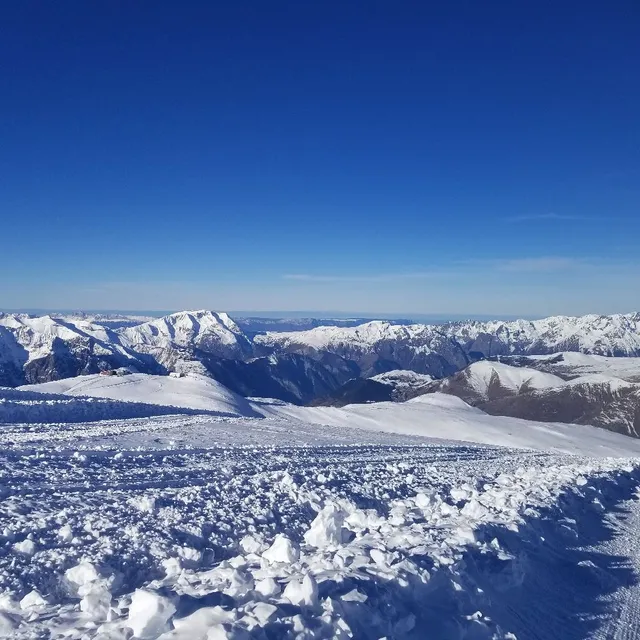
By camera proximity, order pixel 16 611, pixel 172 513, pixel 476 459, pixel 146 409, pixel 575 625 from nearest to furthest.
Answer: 1. pixel 16 611
2. pixel 575 625
3. pixel 172 513
4. pixel 476 459
5. pixel 146 409

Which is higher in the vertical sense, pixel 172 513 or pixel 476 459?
pixel 172 513

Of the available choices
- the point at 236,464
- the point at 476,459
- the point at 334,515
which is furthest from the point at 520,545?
the point at 476,459

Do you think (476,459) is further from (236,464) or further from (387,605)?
(387,605)

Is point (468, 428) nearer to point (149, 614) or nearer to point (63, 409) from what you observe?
point (63, 409)

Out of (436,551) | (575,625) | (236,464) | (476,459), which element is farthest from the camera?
(476,459)

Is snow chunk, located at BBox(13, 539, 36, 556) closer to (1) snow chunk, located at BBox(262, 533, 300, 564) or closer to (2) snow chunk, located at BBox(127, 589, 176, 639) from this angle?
(2) snow chunk, located at BBox(127, 589, 176, 639)

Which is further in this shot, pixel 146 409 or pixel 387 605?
pixel 146 409

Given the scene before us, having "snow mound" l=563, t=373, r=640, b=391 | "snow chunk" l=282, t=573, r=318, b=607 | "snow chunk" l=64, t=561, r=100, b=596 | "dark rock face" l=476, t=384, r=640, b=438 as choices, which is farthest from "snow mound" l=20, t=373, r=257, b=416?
"snow mound" l=563, t=373, r=640, b=391
